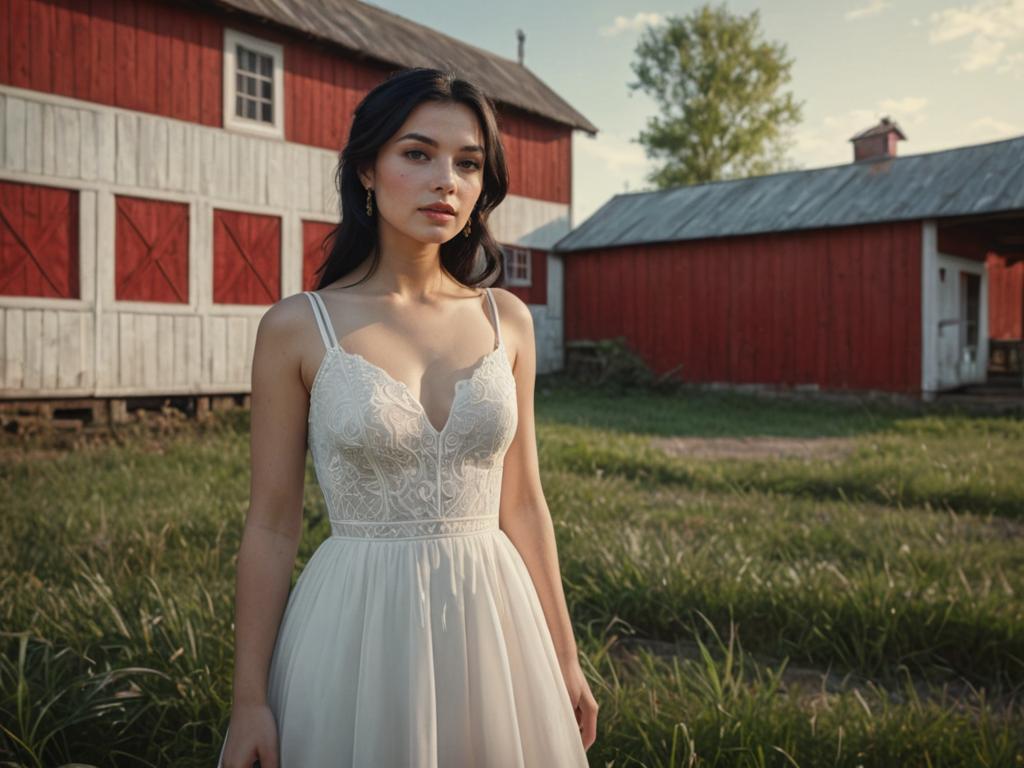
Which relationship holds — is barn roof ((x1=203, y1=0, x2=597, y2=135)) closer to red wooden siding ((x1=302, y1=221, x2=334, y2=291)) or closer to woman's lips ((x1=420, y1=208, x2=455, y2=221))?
red wooden siding ((x1=302, y1=221, x2=334, y2=291))

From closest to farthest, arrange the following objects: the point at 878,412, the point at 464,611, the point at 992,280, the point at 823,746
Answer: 1. the point at 464,611
2. the point at 823,746
3. the point at 878,412
4. the point at 992,280

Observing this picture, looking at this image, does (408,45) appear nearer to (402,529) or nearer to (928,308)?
(928,308)

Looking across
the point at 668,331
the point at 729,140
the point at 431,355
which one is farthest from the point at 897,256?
the point at 729,140

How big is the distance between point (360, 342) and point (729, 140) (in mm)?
32630

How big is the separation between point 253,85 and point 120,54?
205cm

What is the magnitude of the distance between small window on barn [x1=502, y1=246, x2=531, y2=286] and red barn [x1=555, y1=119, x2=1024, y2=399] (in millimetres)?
1029

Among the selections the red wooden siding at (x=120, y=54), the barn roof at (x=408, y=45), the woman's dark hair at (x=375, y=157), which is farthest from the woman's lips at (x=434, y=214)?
the red wooden siding at (x=120, y=54)

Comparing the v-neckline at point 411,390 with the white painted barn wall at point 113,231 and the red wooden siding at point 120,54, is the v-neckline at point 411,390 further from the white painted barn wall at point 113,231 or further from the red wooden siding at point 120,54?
the red wooden siding at point 120,54

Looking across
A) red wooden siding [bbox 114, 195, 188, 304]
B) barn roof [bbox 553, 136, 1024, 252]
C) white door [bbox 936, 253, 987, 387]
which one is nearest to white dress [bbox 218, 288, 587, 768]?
red wooden siding [bbox 114, 195, 188, 304]

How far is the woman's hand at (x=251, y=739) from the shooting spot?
5.05 feet

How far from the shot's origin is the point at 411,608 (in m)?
1.58

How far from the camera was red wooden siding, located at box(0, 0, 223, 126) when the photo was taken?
9.88 metres

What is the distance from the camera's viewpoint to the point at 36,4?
9.91 m

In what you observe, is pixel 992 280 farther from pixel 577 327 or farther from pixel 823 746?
pixel 823 746
